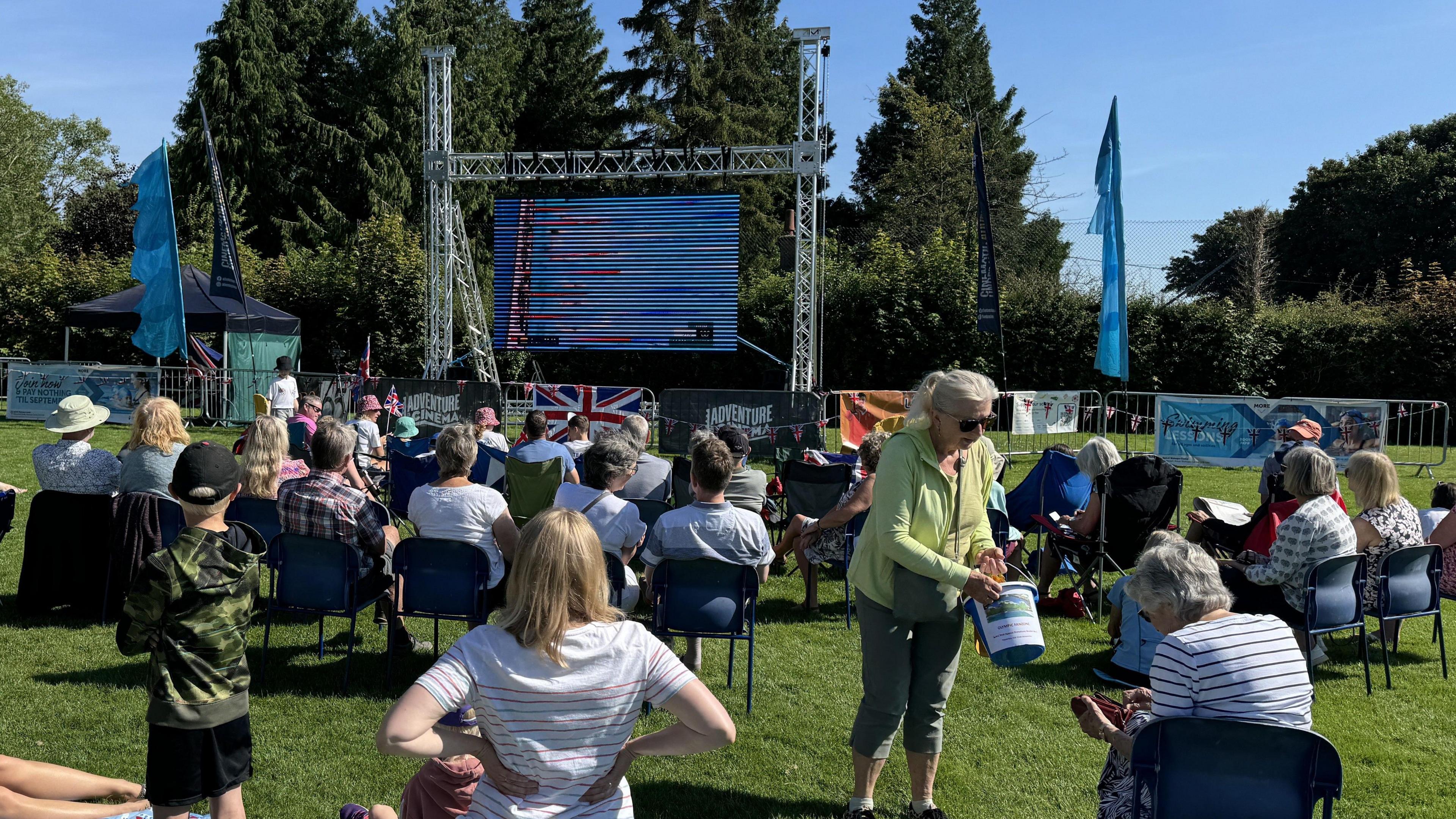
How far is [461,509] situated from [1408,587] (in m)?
4.85

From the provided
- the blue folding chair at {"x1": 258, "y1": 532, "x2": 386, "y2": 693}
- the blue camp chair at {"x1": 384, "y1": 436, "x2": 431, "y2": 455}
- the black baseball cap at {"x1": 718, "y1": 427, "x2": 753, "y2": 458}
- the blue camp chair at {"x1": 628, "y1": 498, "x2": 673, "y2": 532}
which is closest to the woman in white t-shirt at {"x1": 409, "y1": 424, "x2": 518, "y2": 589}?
the blue folding chair at {"x1": 258, "y1": 532, "x2": 386, "y2": 693}

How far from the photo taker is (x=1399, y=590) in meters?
5.17

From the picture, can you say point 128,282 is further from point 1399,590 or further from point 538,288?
point 1399,590

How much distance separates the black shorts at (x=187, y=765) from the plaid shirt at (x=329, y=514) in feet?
6.40

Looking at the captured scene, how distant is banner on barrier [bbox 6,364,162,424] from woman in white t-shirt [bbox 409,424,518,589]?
13.8 meters

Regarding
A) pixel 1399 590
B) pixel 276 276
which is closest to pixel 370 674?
pixel 1399 590

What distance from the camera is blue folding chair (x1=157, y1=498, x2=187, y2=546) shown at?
536 cm

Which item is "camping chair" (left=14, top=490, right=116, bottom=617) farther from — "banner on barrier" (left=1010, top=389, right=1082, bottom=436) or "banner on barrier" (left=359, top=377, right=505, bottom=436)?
"banner on barrier" (left=1010, top=389, right=1082, bottom=436)

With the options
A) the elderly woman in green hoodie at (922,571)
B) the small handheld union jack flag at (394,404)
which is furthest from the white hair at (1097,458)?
the small handheld union jack flag at (394,404)

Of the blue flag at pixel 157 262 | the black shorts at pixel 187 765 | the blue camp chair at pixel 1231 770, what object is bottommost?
the black shorts at pixel 187 765

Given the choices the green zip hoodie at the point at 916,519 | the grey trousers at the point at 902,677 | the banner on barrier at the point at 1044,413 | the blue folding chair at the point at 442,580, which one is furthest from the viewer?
the banner on barrier at the point at 1044,413

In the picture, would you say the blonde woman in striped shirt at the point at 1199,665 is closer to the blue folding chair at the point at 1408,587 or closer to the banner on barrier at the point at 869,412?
the blue folding chair at the point at 1408,587

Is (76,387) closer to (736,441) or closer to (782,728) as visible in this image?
(736,441)

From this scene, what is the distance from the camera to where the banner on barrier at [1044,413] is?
14.8m
